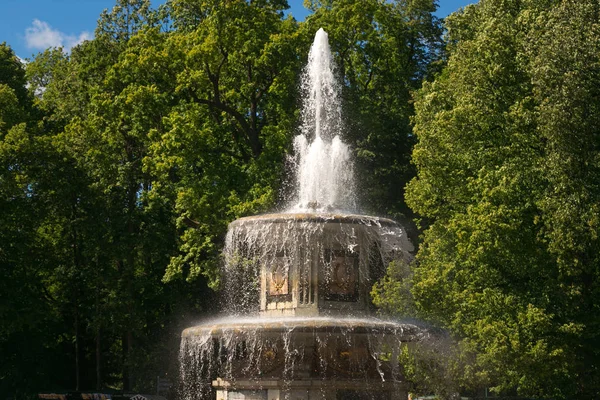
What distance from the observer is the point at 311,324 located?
24484 mm

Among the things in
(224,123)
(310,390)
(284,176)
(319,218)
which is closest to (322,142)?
(284,176)

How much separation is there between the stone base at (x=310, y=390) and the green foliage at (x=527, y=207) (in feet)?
10.3

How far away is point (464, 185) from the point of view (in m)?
32.6

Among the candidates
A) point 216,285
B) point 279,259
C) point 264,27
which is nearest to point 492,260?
point 279,259

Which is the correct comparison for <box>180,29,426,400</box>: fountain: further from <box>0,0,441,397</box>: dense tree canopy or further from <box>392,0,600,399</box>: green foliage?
<box>0,0,441,397</box>: dense tree canopy

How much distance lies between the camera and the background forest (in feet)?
94.6

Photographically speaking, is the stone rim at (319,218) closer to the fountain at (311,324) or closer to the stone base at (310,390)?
the fountain at (311,324)

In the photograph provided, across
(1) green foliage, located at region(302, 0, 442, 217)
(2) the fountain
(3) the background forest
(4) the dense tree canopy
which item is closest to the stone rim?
(2) the fountain

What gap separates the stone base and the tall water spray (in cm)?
801

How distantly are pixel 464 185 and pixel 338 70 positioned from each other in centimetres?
1297

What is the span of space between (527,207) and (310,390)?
764 cm

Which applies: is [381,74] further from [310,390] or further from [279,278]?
[310,390]

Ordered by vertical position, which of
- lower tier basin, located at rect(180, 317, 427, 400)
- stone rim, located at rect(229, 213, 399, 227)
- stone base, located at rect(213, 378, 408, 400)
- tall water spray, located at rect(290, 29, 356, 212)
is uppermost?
tall water spray, located at rect(290, 29, 356, 212)

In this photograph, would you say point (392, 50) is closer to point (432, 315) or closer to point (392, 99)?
point (392, 99)
